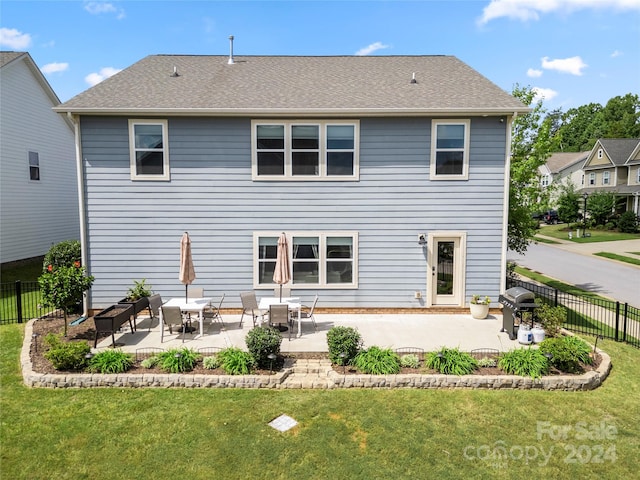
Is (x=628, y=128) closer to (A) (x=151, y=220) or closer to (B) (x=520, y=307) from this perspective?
(B) (x=520, y=307)

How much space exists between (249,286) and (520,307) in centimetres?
735

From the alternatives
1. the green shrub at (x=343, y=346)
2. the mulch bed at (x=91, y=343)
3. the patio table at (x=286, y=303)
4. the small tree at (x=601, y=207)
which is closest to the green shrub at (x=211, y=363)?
the mulch bed at (x=91, y=343)

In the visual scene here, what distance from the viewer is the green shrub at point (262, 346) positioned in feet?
25.1

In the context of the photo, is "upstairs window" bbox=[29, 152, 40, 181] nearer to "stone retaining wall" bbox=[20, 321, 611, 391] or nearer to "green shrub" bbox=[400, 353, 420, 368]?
"stone retaining wall" bbox=[20, 321, 611, 391]

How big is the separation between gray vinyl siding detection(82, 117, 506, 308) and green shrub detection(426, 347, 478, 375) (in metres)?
4.09

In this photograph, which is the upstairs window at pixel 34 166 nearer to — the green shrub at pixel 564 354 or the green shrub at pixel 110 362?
the green shrub at pixel 110 362

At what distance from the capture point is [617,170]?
41.2 m

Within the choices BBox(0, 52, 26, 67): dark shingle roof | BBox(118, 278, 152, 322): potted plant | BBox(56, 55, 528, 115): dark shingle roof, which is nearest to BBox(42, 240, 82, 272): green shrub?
BBox(118, 278, 152, 322): potted plant

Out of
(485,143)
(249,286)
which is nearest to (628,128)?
(485,143)

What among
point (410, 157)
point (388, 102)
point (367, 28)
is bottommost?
point (410, 157)

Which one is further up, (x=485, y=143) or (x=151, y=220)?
(x=485, y=143)

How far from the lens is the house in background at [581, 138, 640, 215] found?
38406 millimetres

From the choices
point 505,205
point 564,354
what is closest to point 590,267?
point 505,205

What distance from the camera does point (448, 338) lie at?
32.0ft
